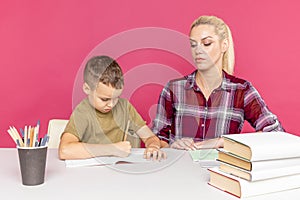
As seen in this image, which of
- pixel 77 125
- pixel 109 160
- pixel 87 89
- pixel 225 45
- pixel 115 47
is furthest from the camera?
pixel 115 47

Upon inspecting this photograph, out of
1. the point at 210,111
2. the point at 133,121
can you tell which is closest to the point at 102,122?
the point at 133,121

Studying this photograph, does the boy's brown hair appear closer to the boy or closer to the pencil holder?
the boy

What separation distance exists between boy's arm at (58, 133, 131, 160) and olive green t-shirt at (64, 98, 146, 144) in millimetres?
108

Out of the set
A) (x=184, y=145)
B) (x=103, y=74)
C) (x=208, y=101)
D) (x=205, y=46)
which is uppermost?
(x=205, y=46)

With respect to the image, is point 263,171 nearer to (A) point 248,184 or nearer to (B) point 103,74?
(A) point 248,184

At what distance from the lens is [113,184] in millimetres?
1152

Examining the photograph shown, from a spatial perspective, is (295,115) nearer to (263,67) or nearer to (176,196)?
(263,67)

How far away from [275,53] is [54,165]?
5.08 feet

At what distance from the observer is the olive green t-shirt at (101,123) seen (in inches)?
61.7

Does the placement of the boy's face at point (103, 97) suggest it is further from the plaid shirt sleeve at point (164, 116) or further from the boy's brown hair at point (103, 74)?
the plaid shirt sleeve at point (164, 116)

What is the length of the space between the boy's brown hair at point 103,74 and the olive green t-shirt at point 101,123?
0.09m

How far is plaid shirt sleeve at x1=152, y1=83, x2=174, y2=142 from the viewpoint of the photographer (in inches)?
76.5

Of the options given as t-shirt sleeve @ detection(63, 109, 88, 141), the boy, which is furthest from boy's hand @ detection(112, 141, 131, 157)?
t-shirt sleeve @ detection(63, 109, 88, 141)

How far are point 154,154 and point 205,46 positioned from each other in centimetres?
70
